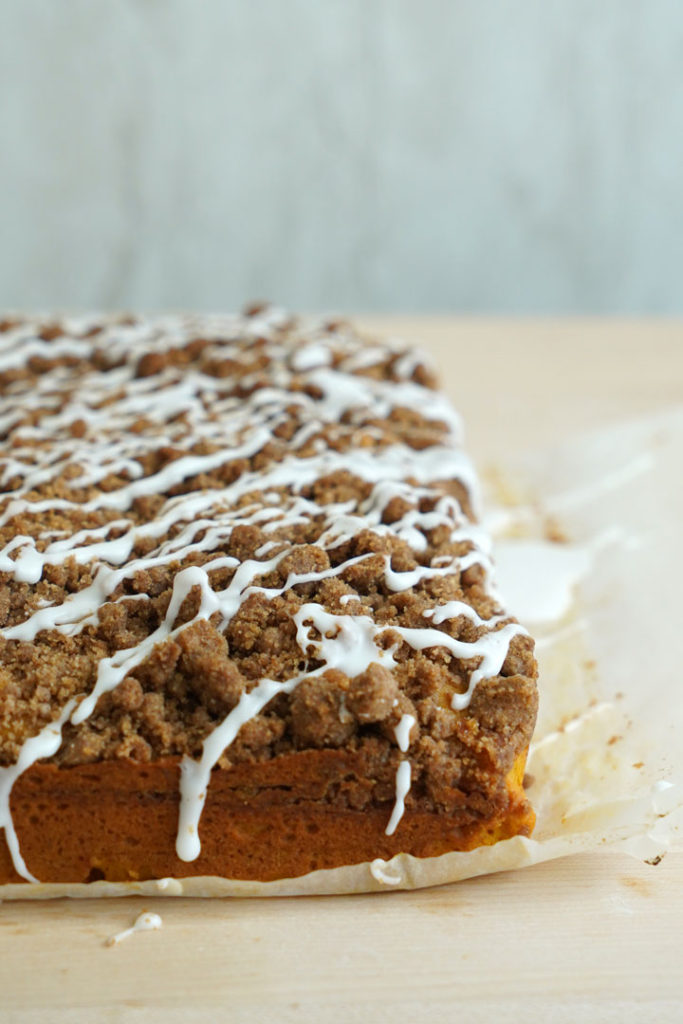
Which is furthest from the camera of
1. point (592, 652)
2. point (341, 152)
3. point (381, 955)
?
point (341, 152)

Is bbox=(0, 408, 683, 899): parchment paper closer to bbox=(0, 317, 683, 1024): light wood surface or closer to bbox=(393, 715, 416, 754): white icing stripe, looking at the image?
bbox=(0, 317, 683, 1024): light wood surface

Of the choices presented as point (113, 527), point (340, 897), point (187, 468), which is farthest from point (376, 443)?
point (340, 897)

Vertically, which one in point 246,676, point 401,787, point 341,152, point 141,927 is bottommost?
point 141,927

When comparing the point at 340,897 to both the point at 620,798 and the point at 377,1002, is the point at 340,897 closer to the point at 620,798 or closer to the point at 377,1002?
the point at 377,1002

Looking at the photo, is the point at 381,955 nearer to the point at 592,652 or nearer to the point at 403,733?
the point at 403,733

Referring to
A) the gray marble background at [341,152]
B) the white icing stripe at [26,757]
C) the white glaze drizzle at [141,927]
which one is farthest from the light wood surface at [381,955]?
the gray marble background at [341,152]

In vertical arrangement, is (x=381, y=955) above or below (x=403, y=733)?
below

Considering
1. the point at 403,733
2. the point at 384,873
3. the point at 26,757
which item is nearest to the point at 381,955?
the point at 384,873
